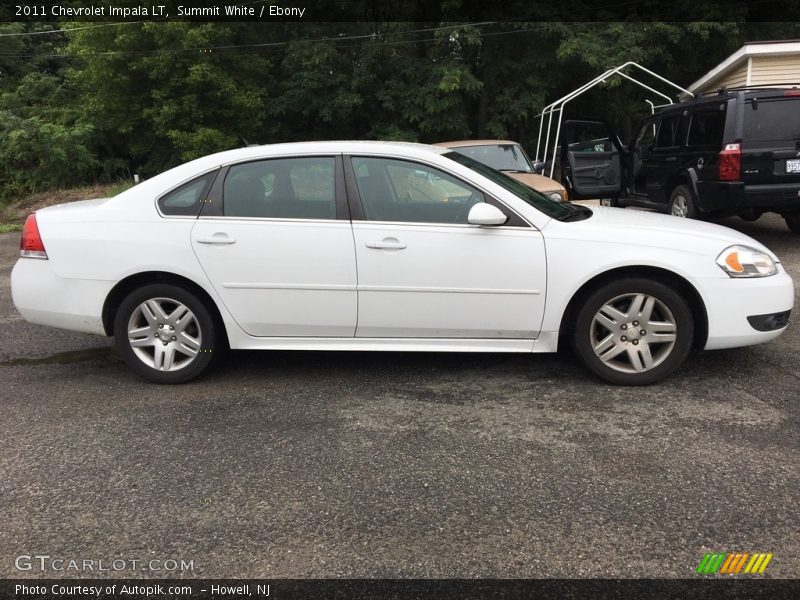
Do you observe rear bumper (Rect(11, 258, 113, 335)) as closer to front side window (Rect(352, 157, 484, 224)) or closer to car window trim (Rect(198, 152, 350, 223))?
car window trim (Rect(198, 152, 350, 223))

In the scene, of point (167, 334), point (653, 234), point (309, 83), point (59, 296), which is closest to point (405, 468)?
point (167, 334)

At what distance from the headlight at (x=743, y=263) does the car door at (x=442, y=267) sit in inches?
43.0

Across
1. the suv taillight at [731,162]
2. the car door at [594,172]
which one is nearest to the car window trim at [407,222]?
the suv taillight at [731,162]

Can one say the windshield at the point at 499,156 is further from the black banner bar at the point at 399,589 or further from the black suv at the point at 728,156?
the black banner bar at the point at 399,589

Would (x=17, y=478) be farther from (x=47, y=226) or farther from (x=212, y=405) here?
(x=47, y=226)

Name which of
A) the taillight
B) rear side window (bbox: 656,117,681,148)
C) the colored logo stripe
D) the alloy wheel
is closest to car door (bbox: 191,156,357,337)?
the taillight

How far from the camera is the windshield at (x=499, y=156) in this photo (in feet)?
31.3

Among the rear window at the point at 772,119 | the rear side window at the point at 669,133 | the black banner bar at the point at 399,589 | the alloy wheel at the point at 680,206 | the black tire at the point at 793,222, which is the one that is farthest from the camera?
the black tire at the point at 793,222

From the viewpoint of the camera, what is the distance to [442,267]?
396 cm

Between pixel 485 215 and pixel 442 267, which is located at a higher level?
pixel 485 215

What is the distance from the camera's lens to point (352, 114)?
23.3m

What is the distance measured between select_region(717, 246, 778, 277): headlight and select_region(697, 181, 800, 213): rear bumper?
4.22m

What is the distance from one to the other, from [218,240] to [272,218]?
0.36 m

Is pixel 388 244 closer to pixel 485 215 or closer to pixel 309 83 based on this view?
pixel 485 215
